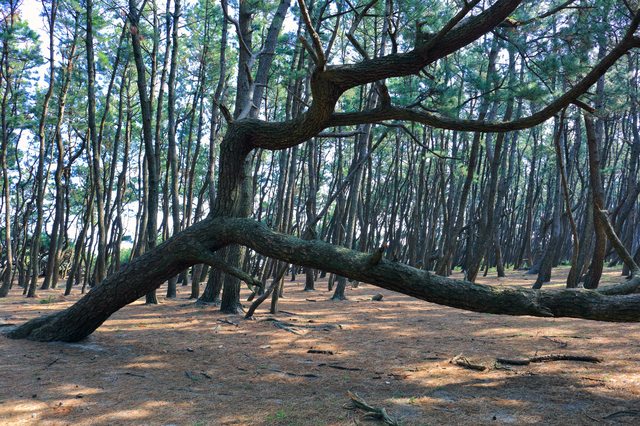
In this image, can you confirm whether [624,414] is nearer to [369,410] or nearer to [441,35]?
[369,410]

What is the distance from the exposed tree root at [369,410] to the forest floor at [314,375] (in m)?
0.09

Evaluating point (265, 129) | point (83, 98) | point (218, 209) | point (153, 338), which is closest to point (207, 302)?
point (153, 338)

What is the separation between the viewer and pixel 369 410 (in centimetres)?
289

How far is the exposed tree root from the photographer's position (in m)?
2.67

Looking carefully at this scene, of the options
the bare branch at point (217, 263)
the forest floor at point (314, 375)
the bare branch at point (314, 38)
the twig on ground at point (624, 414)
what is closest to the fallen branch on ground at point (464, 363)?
the forest floor at point (314, 375)

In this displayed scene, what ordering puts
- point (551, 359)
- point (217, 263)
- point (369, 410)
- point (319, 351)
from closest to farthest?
point (369, 410), point (551, 359), point (217, 263), point (319, 351)

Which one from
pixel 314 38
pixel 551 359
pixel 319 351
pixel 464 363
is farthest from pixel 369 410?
pixel 314 38

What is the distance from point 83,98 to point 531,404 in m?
16.4

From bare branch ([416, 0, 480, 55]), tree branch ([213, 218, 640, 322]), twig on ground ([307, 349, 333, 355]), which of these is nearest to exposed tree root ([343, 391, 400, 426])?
tree branch ([213, 218, 640, 322])

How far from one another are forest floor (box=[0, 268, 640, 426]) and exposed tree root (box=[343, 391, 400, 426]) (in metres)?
0.09

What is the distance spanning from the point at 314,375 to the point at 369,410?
3.85 feet

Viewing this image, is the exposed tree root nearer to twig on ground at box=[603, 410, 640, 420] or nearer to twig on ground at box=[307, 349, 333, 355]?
twig on ground at box=[603, 410, 640, 420]

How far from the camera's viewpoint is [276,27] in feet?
24.4

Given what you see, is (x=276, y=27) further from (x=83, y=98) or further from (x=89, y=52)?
(x=83, y=98)
